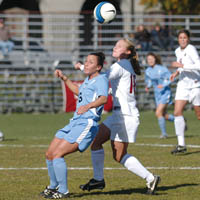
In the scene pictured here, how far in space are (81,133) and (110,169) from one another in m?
2.55

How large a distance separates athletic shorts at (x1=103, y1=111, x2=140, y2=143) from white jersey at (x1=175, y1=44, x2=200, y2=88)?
12.9 ft

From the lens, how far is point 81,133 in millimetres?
7395

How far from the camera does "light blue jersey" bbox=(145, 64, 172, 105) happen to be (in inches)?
591

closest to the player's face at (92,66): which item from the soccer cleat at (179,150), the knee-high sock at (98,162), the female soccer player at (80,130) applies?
the female soccer player at (80,130)

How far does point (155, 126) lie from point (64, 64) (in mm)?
7279

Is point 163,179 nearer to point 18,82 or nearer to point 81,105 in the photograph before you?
point 81,105

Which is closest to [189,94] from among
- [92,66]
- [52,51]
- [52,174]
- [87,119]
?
[92,66]

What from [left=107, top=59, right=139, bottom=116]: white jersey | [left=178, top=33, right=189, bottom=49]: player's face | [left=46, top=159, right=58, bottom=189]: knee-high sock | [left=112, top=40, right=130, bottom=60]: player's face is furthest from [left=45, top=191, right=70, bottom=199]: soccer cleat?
[left=178, top=33, right=189, bottom=49]: player's face

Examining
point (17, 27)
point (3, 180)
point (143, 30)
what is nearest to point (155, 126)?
point (143, 30)

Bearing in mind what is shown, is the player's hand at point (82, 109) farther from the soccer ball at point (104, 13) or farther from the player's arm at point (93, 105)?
the soccer ball at point (104, 13)

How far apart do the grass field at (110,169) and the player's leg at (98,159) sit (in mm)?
109

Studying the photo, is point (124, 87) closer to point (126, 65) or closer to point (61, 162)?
point (126, 65)

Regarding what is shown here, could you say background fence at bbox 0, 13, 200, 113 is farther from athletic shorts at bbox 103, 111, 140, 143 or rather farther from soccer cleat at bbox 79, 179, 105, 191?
athletic shorts at bbox 103, 111, 140, 143

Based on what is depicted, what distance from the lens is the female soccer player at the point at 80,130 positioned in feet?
24.1
